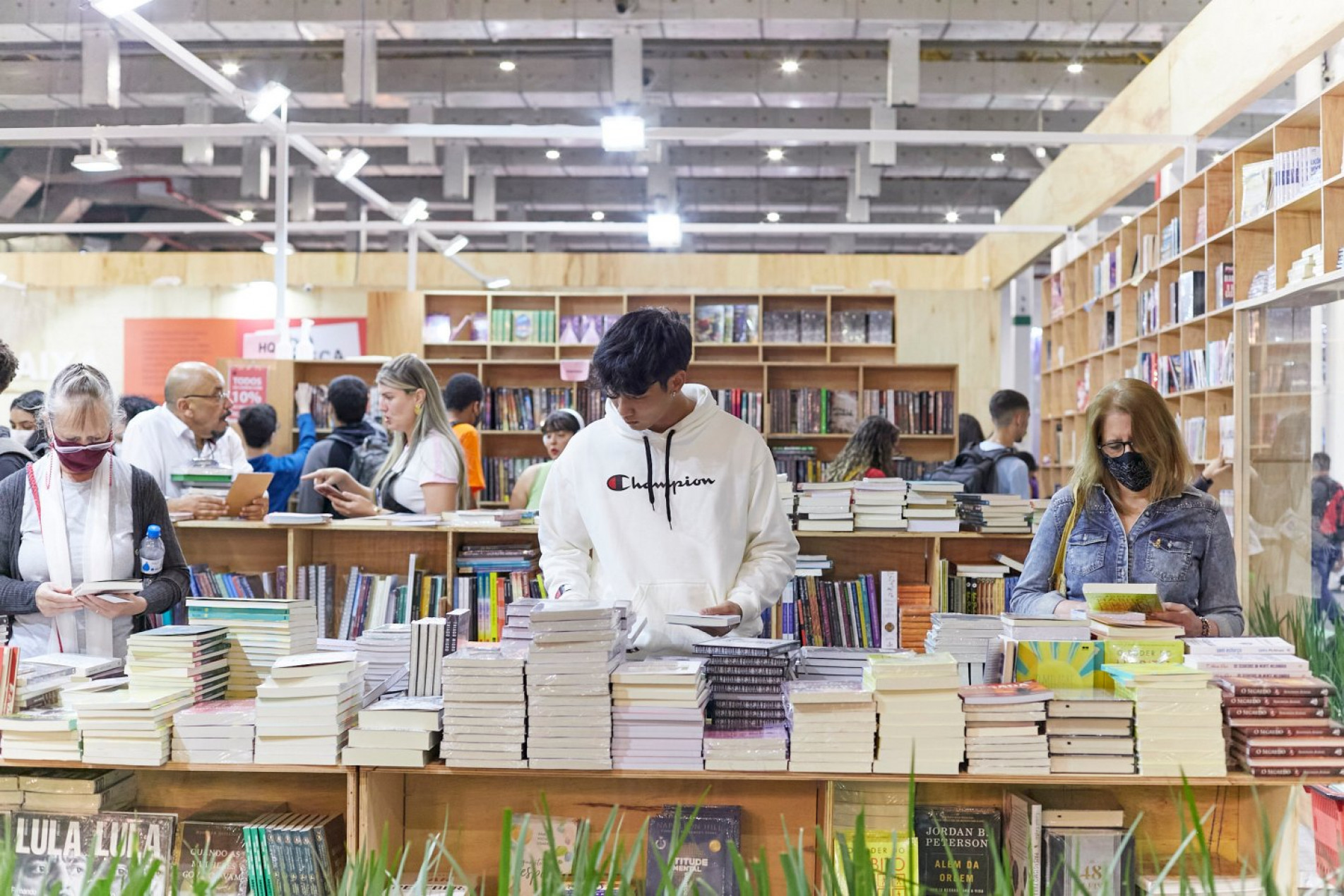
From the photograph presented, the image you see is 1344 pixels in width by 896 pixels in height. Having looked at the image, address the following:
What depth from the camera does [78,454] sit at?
3.04m

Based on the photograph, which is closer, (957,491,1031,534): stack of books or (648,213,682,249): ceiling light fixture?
(957,491,1031,534): stack of books

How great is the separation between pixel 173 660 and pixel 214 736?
0.86 feet

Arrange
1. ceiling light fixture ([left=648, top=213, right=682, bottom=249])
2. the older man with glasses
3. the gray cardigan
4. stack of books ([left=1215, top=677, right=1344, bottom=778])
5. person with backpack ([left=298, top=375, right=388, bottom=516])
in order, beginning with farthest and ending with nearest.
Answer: ceiling light fixture ([left=648, top=213, right=682, bottom=249]) → person with backpack ([left=298, top=375, right=388, bottom=516]) → the older man with glasses → the gray cardigan → stack of books ([left=1215, top=677, right=1344, bottom=778])

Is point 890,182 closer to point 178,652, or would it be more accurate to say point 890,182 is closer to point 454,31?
point 454,31

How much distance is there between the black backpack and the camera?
616 cm

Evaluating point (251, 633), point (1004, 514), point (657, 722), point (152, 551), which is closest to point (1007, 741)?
point (657, 722)

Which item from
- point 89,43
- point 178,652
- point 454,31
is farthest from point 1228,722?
point 454,31

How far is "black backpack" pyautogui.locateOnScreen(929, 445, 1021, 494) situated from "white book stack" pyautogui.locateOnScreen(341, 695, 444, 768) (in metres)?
4.19

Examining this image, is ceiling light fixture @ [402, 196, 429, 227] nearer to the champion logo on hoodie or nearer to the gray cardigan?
the gray cardigan

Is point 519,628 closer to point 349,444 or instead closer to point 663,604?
point 663,604

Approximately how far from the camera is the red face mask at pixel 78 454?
303cm

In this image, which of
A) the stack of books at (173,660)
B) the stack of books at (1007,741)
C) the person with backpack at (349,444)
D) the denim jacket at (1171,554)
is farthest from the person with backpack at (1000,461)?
the stack of books at (173,660)

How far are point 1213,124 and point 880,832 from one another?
514 centimetres

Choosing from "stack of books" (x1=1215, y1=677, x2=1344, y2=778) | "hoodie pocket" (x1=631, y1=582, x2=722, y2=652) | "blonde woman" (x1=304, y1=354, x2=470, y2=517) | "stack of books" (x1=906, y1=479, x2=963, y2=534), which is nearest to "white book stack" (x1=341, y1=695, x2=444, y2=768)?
"hoodie pocket" (x1=631, y1=582, x2=722, y2=652)
